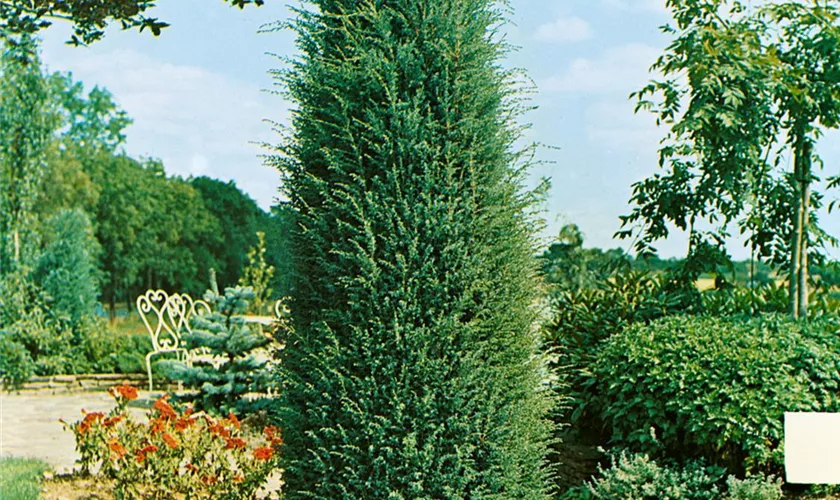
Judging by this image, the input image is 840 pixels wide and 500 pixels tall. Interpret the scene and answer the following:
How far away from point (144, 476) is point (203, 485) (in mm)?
412

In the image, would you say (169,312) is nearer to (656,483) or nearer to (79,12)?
(79,12)

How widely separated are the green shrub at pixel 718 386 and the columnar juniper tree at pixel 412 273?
152 cm

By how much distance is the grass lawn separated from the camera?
15.9 feet

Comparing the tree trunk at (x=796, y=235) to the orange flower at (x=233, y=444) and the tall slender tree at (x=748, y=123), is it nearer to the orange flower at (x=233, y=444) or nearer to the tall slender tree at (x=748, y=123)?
the tall slender tree at (x=748, y=123)

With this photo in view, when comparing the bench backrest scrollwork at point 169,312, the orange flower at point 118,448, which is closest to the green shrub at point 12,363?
the bench backrest scrollwork at point 169,312

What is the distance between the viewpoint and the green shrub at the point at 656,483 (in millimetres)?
4324

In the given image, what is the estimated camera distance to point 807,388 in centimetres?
457

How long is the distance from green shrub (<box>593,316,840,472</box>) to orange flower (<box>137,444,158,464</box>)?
2.86 metres

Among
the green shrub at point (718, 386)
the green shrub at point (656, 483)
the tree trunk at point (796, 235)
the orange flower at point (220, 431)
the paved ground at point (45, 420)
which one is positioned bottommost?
the paved ground at point (45, 420)

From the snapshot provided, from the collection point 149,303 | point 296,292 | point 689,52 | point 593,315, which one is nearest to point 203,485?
point 296,292

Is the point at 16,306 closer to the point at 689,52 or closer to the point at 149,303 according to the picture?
the point at 149,303

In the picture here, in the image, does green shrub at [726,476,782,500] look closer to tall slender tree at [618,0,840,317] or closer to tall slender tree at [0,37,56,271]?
tall slender tree at [618,0,840,317]

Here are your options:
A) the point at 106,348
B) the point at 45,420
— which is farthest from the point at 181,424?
the point at 106,348

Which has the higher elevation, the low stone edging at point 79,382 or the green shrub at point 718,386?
the green shrub at point 718,386
